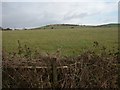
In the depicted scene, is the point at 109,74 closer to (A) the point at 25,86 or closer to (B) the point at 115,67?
(B) the point at 115,67

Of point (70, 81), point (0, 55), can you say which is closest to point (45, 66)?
Answer: point (70, 81)

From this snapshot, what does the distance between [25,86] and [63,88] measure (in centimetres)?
107

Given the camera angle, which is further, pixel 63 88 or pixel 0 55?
pixel 0 55

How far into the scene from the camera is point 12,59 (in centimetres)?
928

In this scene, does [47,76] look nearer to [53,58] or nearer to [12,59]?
[53,58]

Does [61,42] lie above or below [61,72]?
above

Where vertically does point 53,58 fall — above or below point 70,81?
above

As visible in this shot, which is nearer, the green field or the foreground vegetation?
the foreground vegetation

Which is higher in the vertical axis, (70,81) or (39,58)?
(39,58)

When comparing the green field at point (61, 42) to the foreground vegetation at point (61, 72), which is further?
the green field at point (61, 42)

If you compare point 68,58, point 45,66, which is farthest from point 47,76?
point 68,58

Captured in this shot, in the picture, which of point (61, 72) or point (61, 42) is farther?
point (61, 42)

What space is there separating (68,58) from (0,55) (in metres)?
2.16

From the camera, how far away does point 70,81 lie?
8.75m
